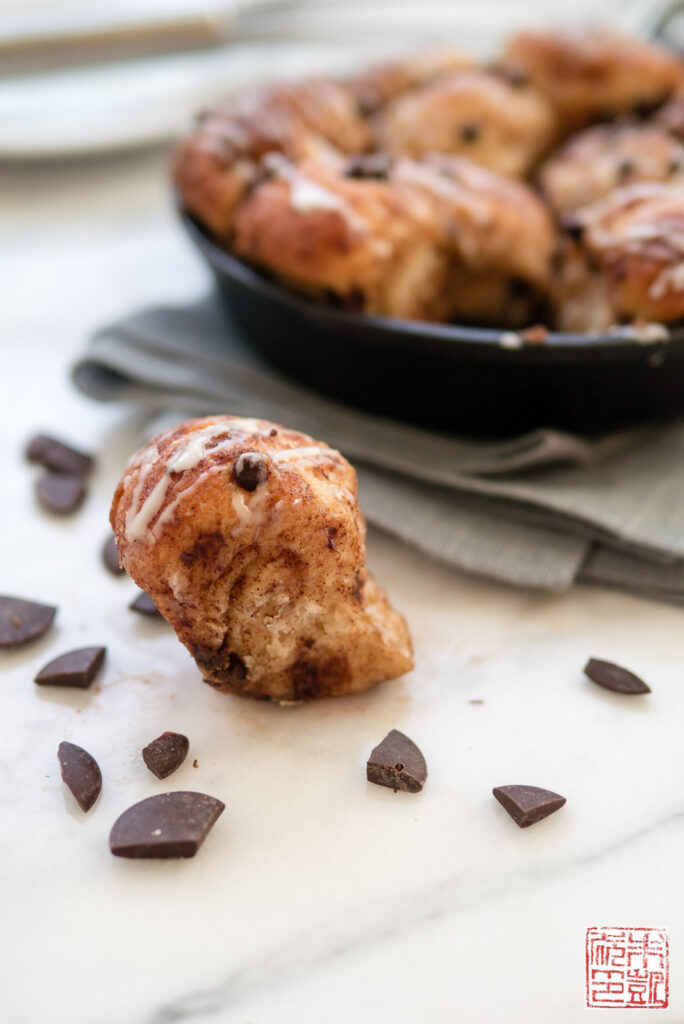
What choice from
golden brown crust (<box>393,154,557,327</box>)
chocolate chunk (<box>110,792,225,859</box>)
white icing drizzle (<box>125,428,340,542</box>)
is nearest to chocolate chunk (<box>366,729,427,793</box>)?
chocolate chunk (<box>110,792,225,859</box>)

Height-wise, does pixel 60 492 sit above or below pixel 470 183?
below

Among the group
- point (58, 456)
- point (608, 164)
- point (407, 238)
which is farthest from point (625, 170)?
point (58, 456)

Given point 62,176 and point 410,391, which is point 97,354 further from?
point 62,176

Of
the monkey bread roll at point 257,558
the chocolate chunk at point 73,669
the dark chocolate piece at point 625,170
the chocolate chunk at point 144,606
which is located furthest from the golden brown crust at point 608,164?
the chocolate chunk at point 73,669

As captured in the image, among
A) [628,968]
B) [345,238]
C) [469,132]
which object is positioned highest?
[469,132]

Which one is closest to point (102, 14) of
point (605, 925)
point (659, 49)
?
point (659, 49)

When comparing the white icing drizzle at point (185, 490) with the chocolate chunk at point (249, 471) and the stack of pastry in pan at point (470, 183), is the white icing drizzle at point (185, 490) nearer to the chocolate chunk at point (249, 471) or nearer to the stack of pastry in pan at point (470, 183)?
the chocolate chunk at point (249, 471)

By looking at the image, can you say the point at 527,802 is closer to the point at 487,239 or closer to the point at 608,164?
the point at 487,239

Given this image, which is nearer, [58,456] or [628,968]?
[628,968]
